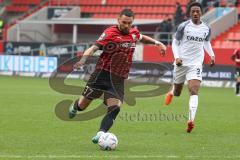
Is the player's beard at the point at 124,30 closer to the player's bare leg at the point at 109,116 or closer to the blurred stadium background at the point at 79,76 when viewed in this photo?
the player's bare leg at the point at 109,116

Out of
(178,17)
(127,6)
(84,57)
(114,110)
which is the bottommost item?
(127,6)

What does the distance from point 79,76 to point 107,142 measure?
2457 centimetres

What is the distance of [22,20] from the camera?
150ft

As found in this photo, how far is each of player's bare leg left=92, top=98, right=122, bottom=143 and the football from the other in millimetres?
126

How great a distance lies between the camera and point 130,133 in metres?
12.8

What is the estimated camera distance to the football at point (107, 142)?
33.8 feet

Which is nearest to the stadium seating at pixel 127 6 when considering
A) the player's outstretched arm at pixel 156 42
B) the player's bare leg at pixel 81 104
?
the player's bare leg at pixel 81 104

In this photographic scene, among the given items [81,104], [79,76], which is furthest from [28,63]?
[81,104]

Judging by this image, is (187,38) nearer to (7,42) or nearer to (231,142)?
(231,142)

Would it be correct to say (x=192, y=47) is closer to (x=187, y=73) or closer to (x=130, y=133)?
(x=187, y=73)

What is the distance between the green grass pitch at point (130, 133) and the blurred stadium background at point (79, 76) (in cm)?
1

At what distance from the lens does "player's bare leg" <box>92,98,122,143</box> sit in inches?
419

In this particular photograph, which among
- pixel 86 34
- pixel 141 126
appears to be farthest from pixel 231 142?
pixel 86 34

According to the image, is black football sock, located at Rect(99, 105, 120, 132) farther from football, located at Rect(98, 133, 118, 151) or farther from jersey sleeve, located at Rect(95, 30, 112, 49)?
jersey sleeve, located at Rect(95, 30, 112, 49)
